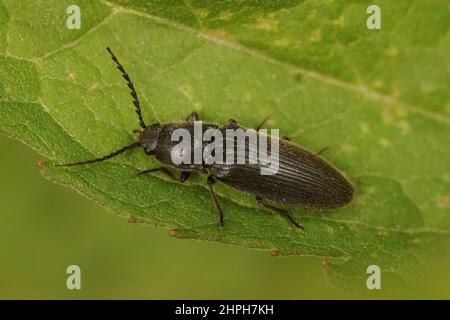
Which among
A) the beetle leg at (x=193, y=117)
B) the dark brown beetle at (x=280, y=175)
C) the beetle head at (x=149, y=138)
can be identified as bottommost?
the dark brown beetle at (x=280, y=175)

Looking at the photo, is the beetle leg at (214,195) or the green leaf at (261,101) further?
the beetle leg at (214,195)

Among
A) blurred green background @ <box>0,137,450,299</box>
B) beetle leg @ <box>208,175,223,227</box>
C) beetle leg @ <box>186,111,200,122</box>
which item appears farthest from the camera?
blurred green background @ <box>0,137,450,299</box>

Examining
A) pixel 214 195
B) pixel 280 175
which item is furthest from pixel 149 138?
pixel 280 175

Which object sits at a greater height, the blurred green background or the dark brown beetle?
the dark brown beetle

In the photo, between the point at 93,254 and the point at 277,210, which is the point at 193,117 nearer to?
the point at 277,210

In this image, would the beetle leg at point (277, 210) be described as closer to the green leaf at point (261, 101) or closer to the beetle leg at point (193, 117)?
the green leaf at point (261, 101)

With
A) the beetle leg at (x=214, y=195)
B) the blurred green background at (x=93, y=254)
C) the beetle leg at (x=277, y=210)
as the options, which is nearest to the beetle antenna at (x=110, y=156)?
the beetle leg at (x=214, y=195)

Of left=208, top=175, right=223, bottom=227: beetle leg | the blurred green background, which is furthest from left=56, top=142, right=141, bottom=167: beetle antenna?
the blurred green background

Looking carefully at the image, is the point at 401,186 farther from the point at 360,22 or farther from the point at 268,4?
the point at 268,4

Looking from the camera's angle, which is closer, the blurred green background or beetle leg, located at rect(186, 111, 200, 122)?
beetle leg, located at rect(186, 111, 200, 122)

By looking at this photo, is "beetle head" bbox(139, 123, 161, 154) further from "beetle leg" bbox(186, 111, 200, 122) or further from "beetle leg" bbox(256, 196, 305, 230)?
"beetle leg" bbox(256, 196, 305, 230)
